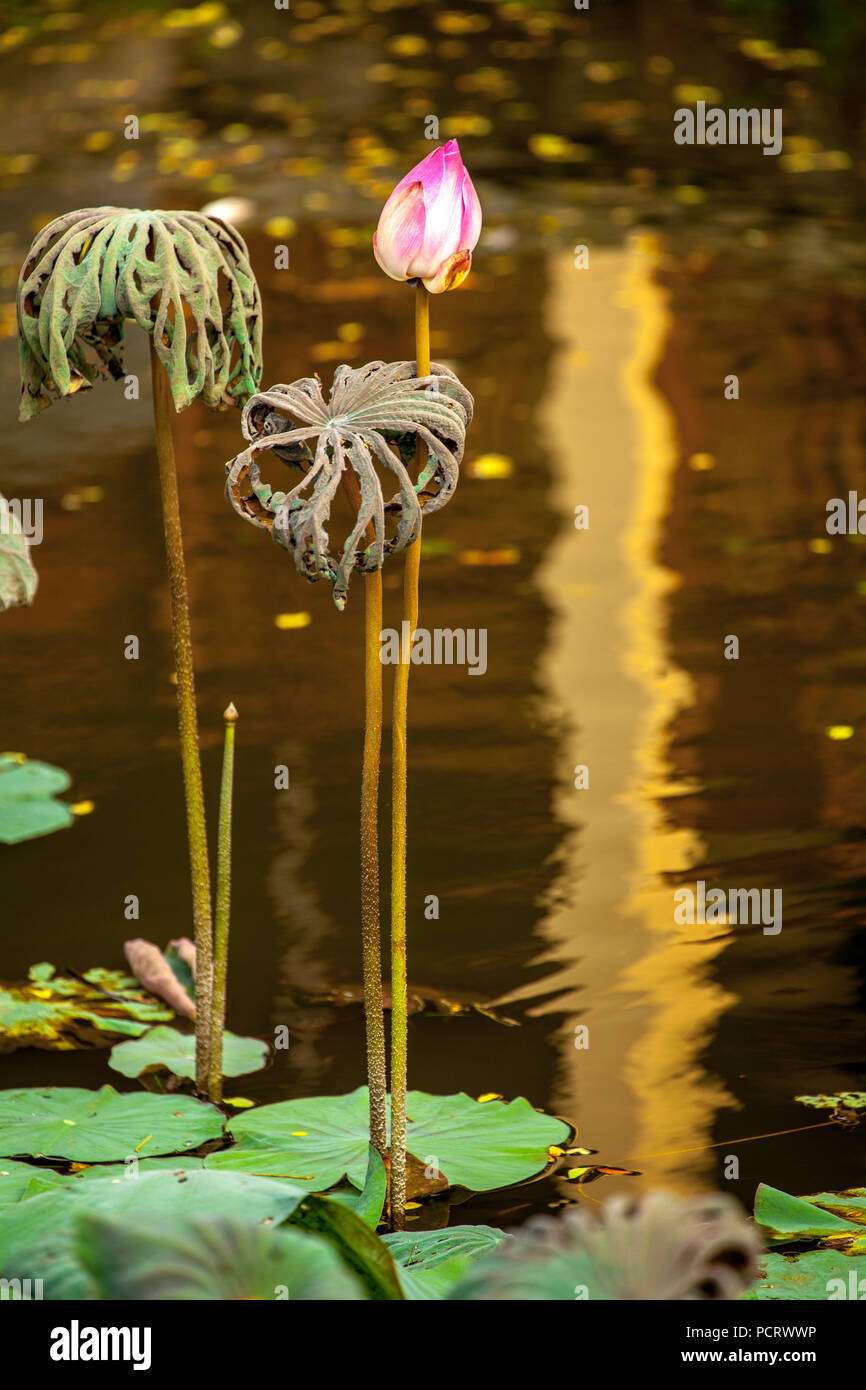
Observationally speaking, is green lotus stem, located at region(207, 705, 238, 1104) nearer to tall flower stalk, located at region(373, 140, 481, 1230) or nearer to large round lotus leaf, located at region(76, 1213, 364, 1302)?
tall flower stalk, located at region(373, 140, 481, 1230)

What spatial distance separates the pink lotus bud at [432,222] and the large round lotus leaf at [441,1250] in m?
0.87

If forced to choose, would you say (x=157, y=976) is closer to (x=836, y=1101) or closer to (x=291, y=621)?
(x=836, y=1101)

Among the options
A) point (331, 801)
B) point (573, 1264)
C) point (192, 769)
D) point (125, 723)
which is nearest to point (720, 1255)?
point (573, 1264)

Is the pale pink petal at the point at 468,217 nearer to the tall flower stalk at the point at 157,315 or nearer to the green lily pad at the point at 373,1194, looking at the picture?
the tall flower stalk at the point at 157,315

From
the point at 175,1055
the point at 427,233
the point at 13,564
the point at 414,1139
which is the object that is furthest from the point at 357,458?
the point at 175,1055

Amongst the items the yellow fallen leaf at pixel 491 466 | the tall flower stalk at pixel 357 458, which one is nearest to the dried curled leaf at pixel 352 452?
the tall flower stalk at pixel 357 458

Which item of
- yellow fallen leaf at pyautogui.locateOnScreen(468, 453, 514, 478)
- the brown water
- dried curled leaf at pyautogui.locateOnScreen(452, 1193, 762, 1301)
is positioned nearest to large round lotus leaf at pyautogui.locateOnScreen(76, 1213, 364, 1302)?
dried curled leaf at pyautogui.locateOnScreen(452, 1193, 762, 1301)

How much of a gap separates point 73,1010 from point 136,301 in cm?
105

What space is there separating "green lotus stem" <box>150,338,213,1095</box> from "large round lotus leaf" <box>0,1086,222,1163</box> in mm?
100

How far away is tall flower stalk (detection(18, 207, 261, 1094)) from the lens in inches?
63.9

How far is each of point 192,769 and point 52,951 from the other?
71cm

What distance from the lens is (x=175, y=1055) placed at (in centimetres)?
204

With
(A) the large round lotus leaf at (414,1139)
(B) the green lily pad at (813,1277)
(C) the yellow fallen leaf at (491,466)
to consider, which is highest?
(C) the yellow fallen leaf at (491,466)

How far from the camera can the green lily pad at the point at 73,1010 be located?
6.95 feet
